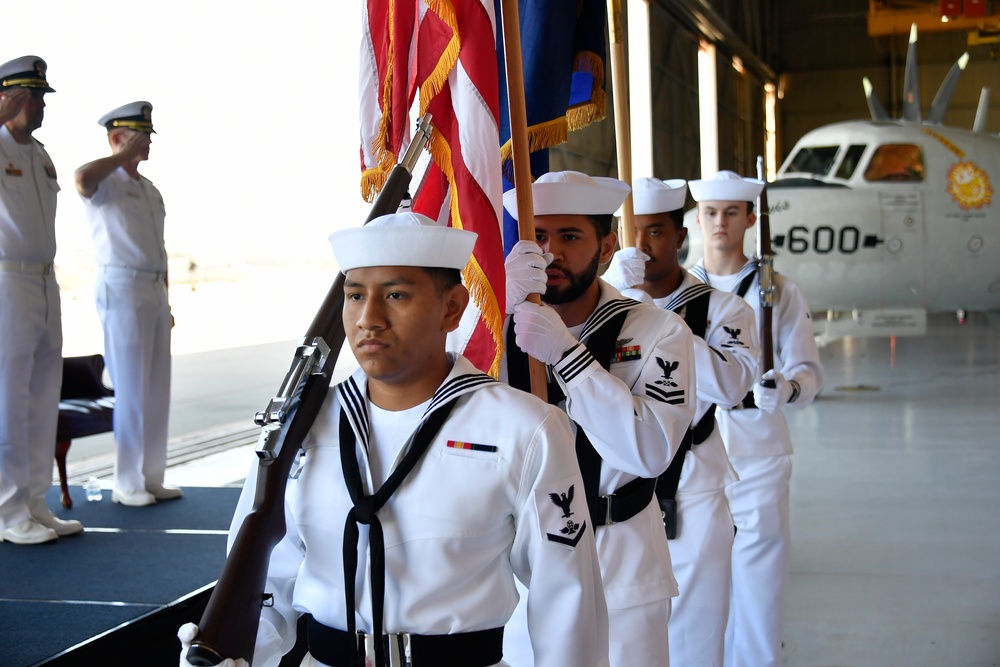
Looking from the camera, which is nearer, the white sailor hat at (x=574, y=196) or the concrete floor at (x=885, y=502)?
the white sailor hat at (x=574, y=196)

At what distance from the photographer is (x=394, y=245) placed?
1592mm

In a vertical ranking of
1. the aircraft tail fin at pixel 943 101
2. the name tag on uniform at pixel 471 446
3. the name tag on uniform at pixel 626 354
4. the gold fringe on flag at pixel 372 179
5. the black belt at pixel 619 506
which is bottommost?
the black belt at pixel 619 506

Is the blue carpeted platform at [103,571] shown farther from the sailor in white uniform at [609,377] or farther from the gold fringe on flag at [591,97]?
the gold fringe on flag at [591,97]

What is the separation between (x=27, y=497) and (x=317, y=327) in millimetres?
2992

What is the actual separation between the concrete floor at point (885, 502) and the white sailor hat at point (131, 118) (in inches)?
104

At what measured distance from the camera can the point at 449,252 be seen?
164 cm

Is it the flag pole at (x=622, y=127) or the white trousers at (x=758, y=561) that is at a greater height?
the flag pole at (x=622, y=127)

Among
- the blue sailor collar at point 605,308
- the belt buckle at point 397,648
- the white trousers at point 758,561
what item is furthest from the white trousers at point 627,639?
the white trousers at point 758,561

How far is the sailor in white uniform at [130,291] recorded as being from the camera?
4.79 m

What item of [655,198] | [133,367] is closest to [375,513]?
[655,198]

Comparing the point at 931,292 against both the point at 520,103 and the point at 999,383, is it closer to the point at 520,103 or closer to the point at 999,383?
the point at 999,383

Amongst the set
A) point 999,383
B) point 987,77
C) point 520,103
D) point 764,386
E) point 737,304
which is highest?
point 987,77

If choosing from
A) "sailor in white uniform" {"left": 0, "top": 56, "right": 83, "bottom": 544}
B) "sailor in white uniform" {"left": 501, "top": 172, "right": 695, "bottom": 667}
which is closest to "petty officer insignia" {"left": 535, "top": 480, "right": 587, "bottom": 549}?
"sailor in white uniform" {"left": 501, "top": 172, "right": 695, "bottom": 667}

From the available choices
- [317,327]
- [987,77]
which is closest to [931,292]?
[317,327]
